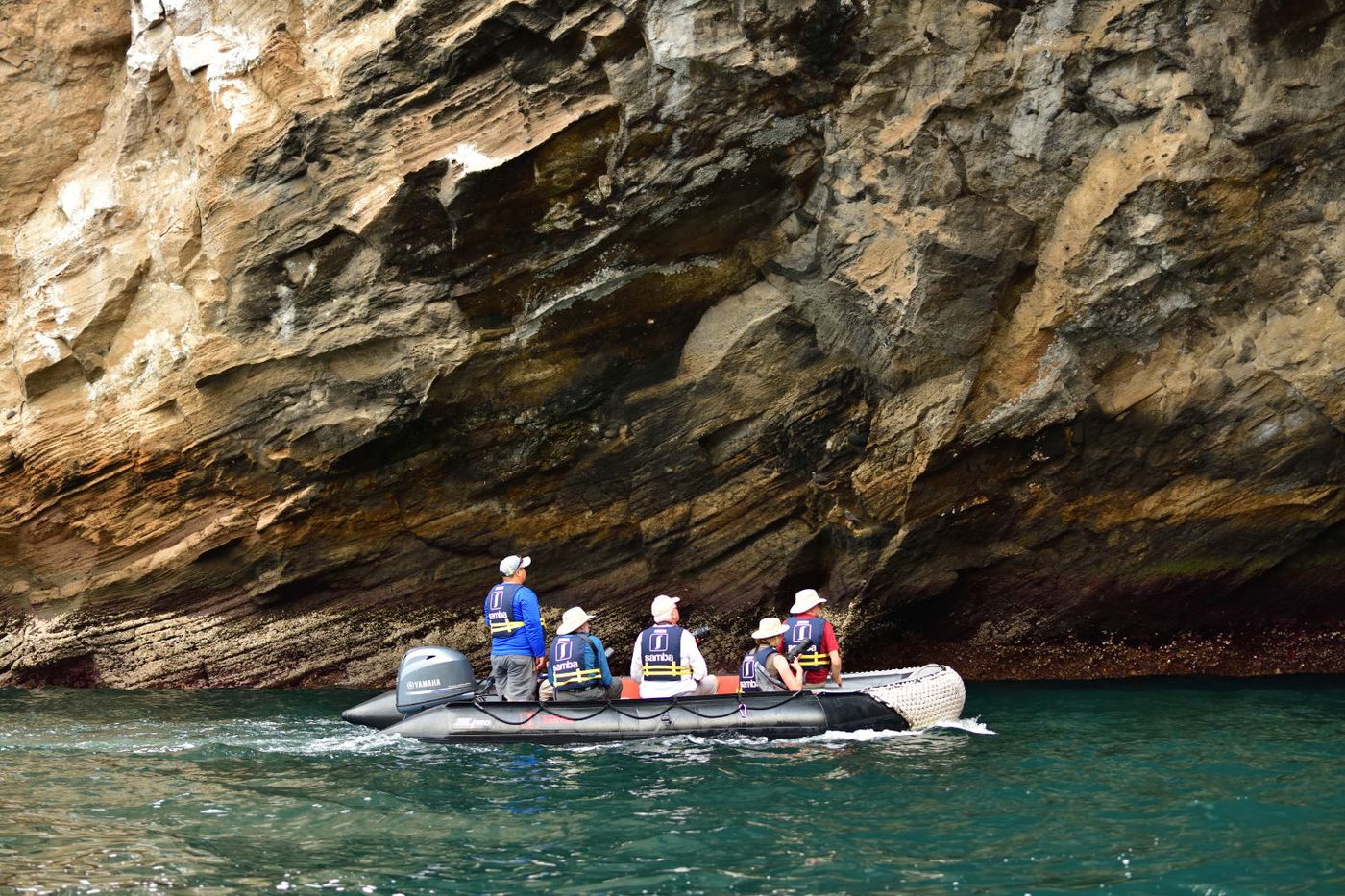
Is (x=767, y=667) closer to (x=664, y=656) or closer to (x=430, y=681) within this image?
(x=664, y=656)

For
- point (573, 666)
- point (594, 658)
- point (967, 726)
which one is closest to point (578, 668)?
point (573, 666)

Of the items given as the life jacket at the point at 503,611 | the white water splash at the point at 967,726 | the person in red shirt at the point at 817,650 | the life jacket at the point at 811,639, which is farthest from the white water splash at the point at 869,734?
the life jacket at the point at 503,611

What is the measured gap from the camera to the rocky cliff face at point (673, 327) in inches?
543

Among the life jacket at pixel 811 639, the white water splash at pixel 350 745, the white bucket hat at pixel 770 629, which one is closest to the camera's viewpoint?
the white water splash at pixel 350 745

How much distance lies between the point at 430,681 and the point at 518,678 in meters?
Answer: 0.97

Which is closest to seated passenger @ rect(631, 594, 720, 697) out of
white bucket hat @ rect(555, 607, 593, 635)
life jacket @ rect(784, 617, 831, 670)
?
white bucket hat @ rect(555, 607, 593, 635)

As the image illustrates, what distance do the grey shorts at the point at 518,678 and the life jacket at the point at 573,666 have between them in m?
0.37

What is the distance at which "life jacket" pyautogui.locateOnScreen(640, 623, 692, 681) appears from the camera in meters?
13.0

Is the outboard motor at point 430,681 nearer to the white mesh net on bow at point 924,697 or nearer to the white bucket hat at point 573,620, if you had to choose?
the white bucket hat at point 573,620

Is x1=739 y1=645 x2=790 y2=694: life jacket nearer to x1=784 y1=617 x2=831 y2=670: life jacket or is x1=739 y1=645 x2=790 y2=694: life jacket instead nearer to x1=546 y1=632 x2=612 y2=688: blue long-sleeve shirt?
x1=784 y1=617 x2=831 y2=670: life jacket

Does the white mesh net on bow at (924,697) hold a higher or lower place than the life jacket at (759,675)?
lower

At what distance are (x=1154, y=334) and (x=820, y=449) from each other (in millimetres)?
4339

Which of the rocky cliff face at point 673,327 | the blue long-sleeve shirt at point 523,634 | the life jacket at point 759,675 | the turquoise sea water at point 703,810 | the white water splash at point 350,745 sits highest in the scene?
the rocky cliff face at point 673,327

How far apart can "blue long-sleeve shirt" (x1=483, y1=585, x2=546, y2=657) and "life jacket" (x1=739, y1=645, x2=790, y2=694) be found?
2226 millimetres
